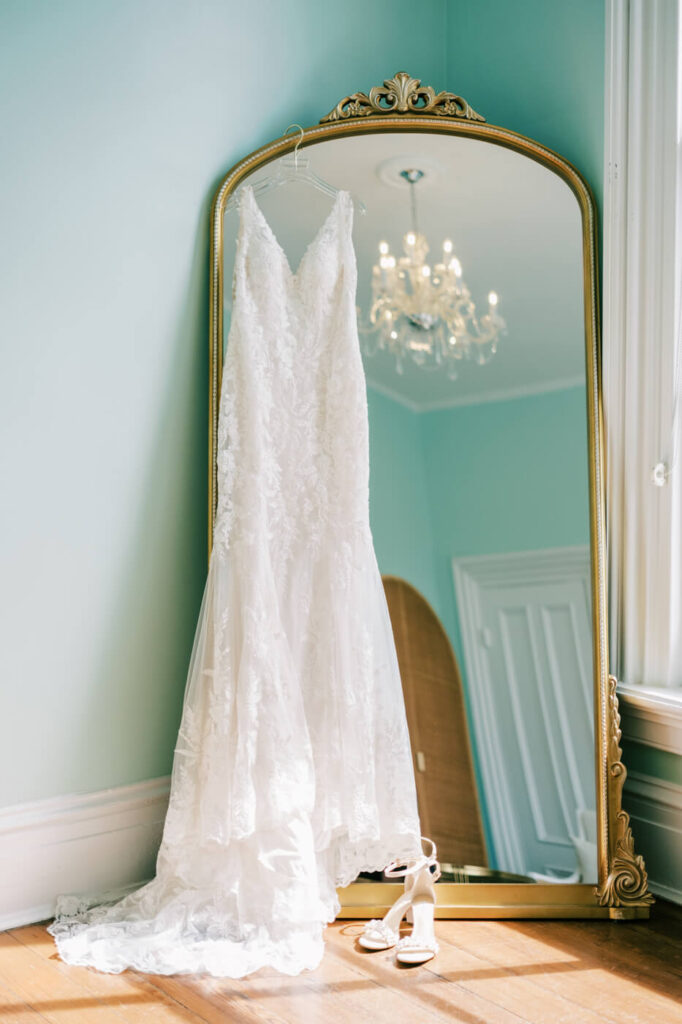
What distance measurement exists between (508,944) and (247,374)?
1310 millimetres

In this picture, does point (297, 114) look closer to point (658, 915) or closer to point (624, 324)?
point (624, 324)

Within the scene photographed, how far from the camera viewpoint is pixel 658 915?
75.1 inches

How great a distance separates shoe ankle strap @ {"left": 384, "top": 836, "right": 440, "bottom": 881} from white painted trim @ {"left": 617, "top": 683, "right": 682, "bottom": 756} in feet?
1.75

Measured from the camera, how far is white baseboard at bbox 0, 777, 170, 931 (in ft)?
6.04

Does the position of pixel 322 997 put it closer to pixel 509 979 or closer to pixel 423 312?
pixel 509 979

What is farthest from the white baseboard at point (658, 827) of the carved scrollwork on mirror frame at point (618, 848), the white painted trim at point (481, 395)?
the white painted trim at point (481, 395)

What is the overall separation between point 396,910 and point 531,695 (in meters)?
0.57

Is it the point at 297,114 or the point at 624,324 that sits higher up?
the point at 297,114

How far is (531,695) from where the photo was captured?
2084mm

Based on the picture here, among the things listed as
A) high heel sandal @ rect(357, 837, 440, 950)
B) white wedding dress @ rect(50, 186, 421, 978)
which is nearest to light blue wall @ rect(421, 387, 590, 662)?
white wedding dress @ rect(50, 186, 421, 978)

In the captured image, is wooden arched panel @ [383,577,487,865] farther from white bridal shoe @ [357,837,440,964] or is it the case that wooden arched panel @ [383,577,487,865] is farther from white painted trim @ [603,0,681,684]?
white painted trim @ [603,0,681,684]

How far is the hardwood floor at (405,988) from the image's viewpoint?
1508 millimetres

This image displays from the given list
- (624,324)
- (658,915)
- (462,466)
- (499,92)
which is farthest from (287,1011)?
(499,92)

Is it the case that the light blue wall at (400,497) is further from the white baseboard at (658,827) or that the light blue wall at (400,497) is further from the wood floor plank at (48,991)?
the wood floor plank at (48,991)
